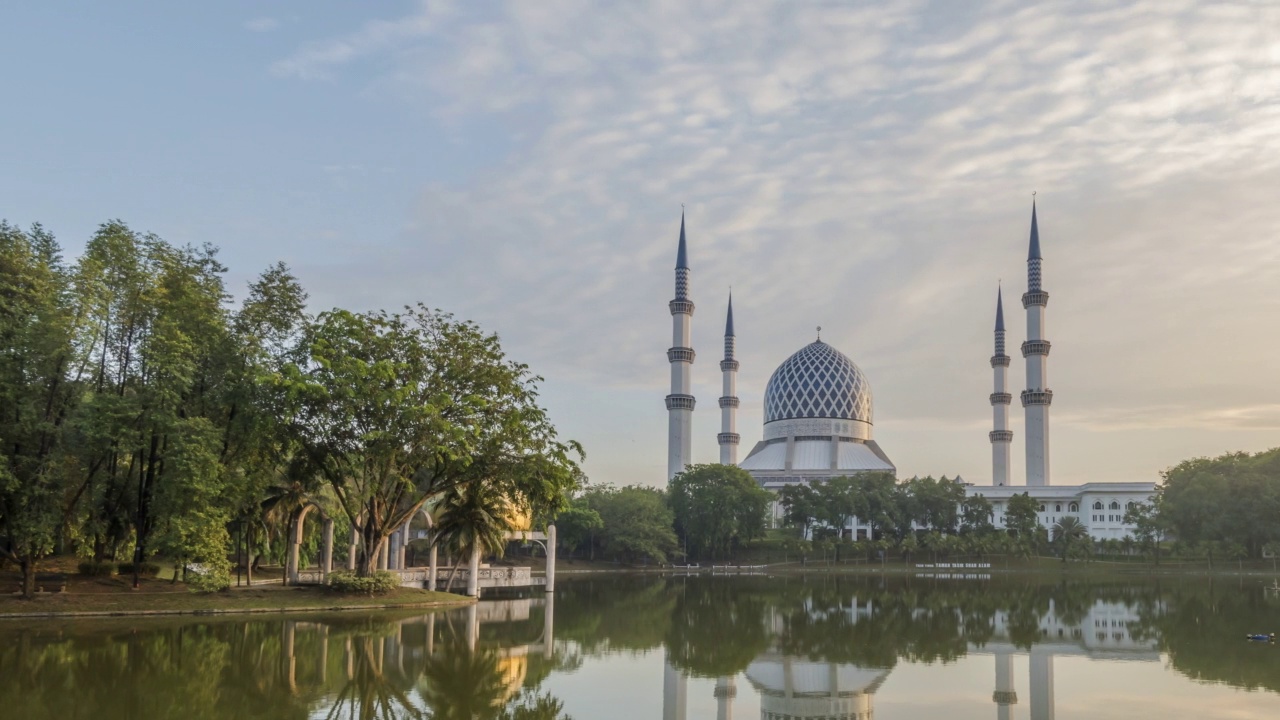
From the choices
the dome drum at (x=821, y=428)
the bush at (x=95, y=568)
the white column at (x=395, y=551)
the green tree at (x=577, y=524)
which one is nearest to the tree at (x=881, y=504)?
the green tree at (x=577, y=524)

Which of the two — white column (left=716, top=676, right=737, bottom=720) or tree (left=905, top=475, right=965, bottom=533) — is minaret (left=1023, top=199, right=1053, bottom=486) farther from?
white column (left=716, top=676, right=737, bottom=720)

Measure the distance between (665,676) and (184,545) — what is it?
13.7 meters

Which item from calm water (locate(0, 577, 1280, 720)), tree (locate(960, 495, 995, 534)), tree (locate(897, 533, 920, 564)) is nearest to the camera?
calm water (locate(0, 577, 1280, 720))

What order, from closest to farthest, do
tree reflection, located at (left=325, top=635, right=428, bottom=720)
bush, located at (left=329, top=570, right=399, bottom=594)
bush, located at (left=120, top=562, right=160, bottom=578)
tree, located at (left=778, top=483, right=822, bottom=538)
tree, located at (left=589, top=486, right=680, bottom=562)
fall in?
tree reflection, located at (left=325, top=635, right=428, bottom=720) < bush, located at (left=329, top=570, right=399, bottom=594) < bush, located at (left=120, top=562, right=160, bottom=578) < tree, located at (left=589, top=486, right=680, bottom=562) < tree, located at (left=778, top=483, right=822, bottom=538)

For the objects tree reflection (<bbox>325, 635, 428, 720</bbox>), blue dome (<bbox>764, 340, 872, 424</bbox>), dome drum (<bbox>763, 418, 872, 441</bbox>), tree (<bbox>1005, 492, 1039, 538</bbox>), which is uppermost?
blue dome (<bbox>764, 340, 872, 424</bbox>)

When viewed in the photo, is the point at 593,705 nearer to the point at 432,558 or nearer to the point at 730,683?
the point at 730,683

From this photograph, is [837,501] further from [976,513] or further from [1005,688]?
[1005,688]

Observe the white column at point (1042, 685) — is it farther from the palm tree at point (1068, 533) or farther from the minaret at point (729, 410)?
the minaret at point (729, 410)

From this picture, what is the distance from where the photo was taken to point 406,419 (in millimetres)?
28406

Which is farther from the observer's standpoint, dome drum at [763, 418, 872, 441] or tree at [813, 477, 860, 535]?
dome drum at [763, 418, 872, 441]

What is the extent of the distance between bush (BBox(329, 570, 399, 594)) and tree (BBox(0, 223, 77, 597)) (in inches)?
274

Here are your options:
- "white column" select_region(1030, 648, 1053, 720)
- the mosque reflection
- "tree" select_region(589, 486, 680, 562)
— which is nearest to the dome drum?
"tree" select_region(589, 486, 680, 562)

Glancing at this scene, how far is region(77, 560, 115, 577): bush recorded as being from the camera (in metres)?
29.1

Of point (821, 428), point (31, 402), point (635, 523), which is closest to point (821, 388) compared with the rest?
point (821, 428)
